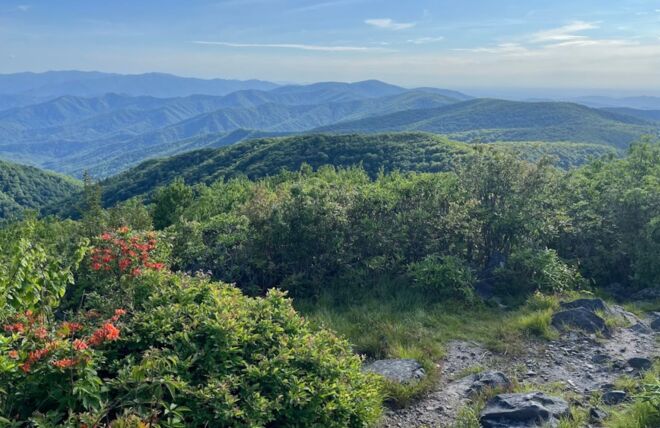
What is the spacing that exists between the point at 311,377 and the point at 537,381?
4190 mm

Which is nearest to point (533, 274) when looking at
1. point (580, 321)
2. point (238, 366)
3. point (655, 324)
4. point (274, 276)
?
point (580, 321)

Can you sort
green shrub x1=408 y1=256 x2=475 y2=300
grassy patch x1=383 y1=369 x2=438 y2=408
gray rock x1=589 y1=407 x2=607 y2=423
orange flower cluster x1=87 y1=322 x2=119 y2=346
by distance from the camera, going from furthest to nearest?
green shrub x1=408 y1=256 x2=475 y2=300
grassy patch x1=383 y1=369 x2=438 y2=408
gray rock x1=589 y1=407 x2=607 y2=423
orange flower cluster x1=87 y1=322 x2=119 y2=346

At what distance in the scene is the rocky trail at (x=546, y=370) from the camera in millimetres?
5918

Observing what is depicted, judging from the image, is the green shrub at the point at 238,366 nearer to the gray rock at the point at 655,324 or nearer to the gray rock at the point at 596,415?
the gray rock at the point at 596,415

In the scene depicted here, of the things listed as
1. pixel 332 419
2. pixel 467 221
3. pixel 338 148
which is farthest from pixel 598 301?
pixel 338 148

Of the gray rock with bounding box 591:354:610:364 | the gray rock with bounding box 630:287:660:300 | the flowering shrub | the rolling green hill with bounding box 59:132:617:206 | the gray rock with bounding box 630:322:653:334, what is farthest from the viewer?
the rolling green hill with bounding box 59:132:617:206

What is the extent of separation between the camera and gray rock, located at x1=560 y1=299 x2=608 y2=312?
374 inches

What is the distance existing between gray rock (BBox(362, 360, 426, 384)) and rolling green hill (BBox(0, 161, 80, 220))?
122m

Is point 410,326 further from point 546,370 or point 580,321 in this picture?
point 580,321

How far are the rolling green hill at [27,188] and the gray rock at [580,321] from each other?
122895 mm

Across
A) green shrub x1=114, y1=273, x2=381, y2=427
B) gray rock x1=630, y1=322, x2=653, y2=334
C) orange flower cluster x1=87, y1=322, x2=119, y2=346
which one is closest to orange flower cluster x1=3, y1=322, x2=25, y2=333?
orange flower cluster x1=87, y1=322, x2=119, y2=346

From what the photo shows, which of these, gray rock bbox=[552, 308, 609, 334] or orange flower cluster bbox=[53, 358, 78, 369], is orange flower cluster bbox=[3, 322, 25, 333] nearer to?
orange flower cluster bbox=[53, 358, 78, 369]

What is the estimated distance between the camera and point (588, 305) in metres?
9.59

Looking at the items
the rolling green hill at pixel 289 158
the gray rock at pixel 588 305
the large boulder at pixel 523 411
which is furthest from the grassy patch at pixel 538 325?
the rolling green hill at pixel 289 158
